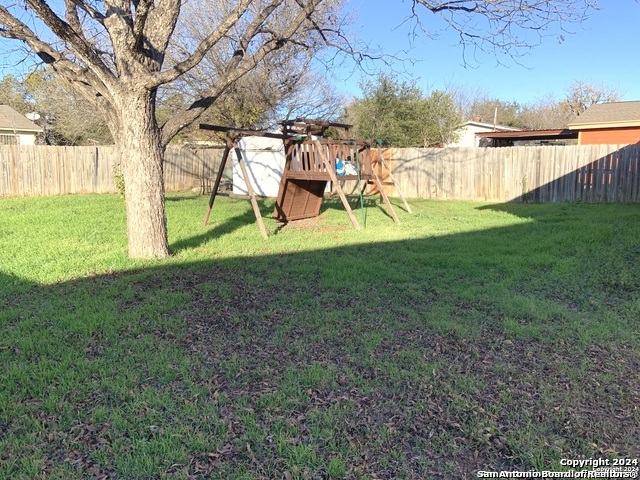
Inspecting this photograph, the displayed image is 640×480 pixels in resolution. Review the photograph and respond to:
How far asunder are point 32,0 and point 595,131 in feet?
66.9

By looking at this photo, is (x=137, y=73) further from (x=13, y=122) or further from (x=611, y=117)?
(x=13, y=122)

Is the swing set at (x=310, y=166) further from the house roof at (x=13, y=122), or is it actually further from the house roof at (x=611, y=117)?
the house roof at (x=13, y=122)

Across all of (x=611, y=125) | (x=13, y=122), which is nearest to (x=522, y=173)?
(x=611, y=125)

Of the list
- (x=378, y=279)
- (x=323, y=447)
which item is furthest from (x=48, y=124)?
(x=323, y=447)

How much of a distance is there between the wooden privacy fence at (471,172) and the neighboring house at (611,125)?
19.3ft

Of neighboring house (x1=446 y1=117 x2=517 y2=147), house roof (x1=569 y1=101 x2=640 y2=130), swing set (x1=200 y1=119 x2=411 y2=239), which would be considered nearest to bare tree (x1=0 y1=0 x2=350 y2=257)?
swing set (x1=200 y1=119 x2=411 y2=239)

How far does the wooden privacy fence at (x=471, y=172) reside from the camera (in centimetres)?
1401

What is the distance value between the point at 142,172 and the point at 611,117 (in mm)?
19254

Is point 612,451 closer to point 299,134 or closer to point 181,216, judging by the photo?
point 299,134

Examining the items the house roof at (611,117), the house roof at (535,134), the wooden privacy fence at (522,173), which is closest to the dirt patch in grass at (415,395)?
the wooden privacy fence at (522,173)

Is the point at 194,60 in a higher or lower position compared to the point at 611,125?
lower

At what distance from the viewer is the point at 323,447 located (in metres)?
2.64

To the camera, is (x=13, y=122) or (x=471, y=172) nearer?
(x=471, y=172)

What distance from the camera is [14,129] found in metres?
25.2
